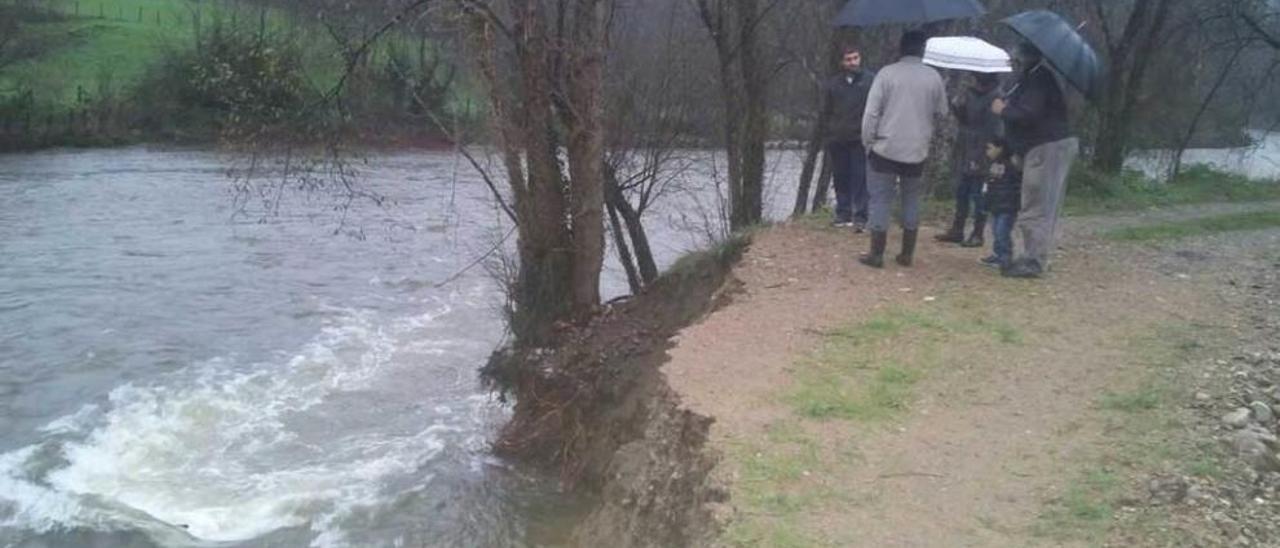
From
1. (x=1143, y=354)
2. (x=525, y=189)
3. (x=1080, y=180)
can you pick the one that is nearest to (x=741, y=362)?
(x=1143, y=354)

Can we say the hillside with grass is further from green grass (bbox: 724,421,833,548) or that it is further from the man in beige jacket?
green grass (bbox: 724,421,833,548)

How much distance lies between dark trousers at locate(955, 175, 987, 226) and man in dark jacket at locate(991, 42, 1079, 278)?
165 cm

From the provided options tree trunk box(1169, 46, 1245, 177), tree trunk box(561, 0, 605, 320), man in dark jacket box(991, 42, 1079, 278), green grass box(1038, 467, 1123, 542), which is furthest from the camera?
tree trunk box(1169, 46, 1245, 177)

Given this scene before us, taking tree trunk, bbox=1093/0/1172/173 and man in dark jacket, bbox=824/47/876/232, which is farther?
tree trunk, bbox=1093/0/1172/173

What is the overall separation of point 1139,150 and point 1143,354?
22.0 metres

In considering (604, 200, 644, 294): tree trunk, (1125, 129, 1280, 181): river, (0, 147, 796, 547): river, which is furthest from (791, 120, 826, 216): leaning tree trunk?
(1125, 129, 1280, 181): river

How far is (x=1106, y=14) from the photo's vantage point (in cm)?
2273

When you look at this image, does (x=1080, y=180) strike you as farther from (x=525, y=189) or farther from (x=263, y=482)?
(x=263, y=482)

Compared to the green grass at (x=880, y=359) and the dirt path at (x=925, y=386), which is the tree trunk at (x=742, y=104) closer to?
the dirt path at (x=925, y=386)

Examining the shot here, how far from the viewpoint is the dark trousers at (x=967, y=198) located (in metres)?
12.3

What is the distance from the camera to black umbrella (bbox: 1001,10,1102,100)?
9.52 m

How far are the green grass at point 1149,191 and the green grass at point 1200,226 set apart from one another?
1.15 meters

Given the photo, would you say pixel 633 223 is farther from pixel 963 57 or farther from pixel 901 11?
pixel 963 57

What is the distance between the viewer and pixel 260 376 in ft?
44.9
